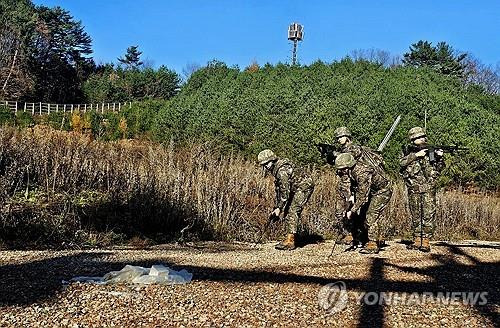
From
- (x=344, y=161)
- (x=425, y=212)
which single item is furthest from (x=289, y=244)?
(x=425, y=212)

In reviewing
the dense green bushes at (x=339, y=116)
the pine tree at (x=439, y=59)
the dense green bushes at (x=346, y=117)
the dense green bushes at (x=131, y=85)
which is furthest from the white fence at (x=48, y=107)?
the pine tree at (x=439, y=59)

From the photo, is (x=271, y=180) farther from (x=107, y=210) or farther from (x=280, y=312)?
(x=280, y=312)

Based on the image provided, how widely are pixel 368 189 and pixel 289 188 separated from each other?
4.71 ft

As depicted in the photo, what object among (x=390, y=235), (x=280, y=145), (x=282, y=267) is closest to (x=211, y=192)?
(x=390, y=235)

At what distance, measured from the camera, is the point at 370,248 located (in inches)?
378

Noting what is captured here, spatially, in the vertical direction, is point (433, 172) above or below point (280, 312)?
above

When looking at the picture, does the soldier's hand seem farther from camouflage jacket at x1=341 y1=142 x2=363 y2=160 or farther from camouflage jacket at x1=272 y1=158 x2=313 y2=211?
camouflage jacket at x1=272 y1=158 x2=313 y2=211

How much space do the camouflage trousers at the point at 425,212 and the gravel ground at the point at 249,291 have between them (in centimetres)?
91

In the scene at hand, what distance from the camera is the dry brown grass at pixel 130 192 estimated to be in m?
12.5

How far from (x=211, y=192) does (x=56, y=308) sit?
28.1 ft

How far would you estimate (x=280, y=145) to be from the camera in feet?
92.6

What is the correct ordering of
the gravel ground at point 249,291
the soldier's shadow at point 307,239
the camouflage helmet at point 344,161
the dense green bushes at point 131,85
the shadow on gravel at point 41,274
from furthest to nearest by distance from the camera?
the dense green bushes at point 131,85
the soldier's shadow at point 307,239
the camouflage helmet at point 344,161
the shadow on gravel at point 41,274
the gravel ground at point 249,291

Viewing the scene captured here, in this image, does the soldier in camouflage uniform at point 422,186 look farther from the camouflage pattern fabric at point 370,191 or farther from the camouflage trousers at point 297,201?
the camouflage trousers at point 297,201

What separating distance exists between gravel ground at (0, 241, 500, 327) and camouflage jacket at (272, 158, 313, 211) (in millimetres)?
1252
